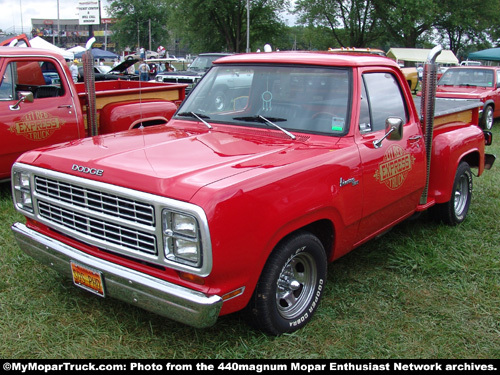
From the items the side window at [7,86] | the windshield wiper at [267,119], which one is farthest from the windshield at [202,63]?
the windshield wiper at [267,119]

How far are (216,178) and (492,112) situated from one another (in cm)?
1238

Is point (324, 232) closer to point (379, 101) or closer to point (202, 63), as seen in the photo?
point (379, 101)

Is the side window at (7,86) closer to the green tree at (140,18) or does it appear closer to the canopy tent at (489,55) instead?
the green tree at (140,18)

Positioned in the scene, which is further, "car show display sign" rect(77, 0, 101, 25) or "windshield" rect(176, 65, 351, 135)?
"car show display sign" rect(77, 0, 101, 25)

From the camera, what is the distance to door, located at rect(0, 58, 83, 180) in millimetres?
5793

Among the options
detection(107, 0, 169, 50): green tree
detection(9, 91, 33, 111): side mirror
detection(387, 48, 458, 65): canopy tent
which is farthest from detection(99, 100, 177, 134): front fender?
detection(387, 48, 458, 65): canopy tent

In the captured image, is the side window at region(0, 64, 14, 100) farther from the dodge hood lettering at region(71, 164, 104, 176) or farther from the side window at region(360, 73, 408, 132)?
the side window at region(360, 73, 408, 132)

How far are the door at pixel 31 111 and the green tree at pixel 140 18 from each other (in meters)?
26.1

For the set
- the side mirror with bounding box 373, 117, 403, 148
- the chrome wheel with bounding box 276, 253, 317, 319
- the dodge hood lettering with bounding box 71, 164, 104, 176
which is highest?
the side mirror with bounding box 373, 117, 403, 148

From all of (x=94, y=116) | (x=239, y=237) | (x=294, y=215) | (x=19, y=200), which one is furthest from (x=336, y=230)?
(x=94, y=116)

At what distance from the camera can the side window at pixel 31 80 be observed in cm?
588

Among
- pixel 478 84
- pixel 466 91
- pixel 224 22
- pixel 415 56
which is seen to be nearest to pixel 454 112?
pixel 466 91

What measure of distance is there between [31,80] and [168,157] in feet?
14.4

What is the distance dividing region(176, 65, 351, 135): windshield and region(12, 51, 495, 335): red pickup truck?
0.01 meters
